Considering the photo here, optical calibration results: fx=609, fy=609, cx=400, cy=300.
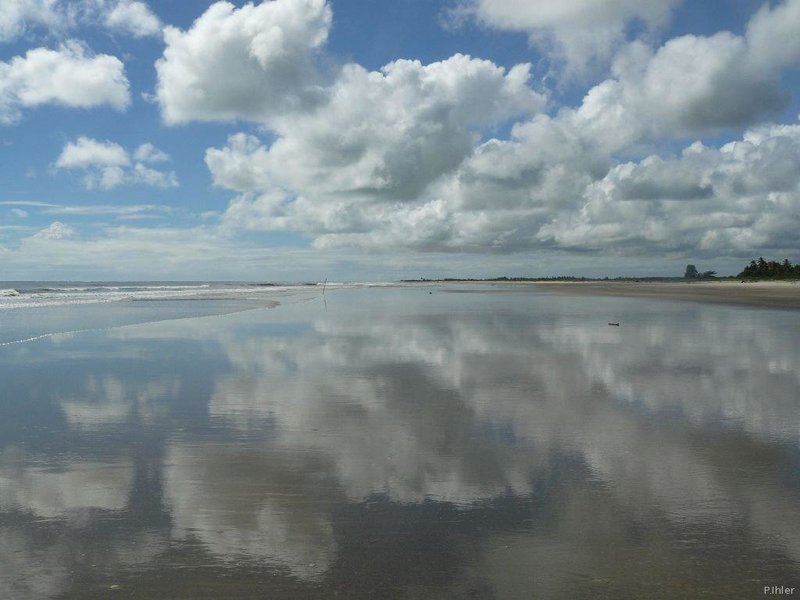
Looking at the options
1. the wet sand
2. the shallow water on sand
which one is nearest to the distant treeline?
the wet sand

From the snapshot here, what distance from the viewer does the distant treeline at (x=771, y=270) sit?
140500 mm

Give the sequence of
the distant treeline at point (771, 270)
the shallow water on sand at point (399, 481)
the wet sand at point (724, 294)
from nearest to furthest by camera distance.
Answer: the shallow water on sand at point (399, 481) → the wet sand at point (724, 294) → the distant treeline at point (771, 270)

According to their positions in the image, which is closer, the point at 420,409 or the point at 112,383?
the point at 420,409

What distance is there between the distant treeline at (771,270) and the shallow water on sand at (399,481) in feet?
485

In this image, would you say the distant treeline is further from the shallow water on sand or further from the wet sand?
the shallow water on sand

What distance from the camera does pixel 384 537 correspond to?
563 cm

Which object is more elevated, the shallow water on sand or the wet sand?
the wet sand

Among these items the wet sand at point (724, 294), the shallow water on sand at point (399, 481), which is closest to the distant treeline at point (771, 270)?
the wet sand at point (724, 294)

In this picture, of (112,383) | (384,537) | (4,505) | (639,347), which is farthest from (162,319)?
(384,537)

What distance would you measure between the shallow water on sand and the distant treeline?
148 m

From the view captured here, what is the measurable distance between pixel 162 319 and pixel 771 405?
29.6 metres

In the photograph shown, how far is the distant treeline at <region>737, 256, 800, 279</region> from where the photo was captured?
5531 inches

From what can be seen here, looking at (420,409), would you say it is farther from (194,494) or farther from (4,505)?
(4,505)

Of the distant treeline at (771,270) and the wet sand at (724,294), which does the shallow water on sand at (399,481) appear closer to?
the wet sand at (724,294)
